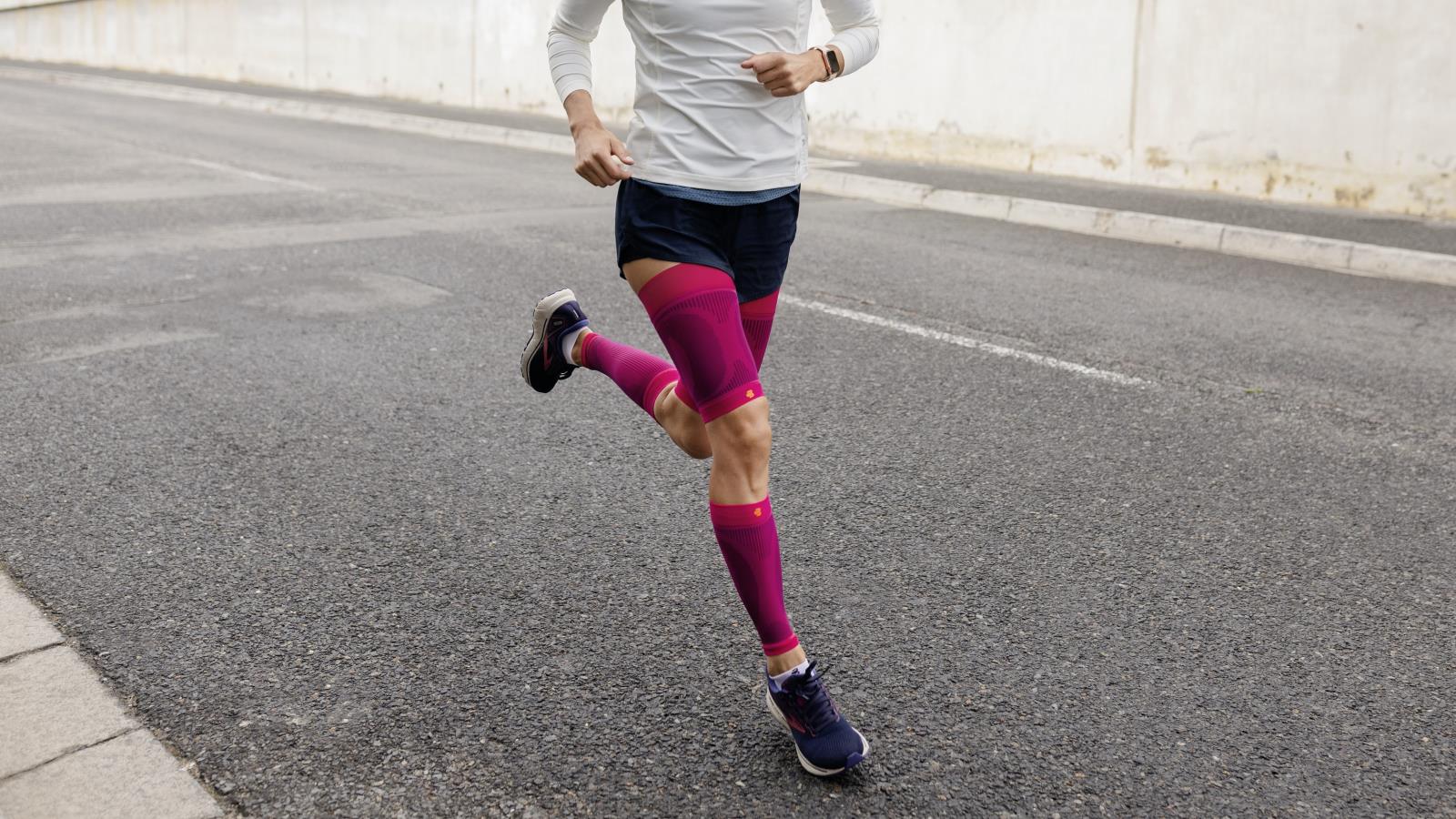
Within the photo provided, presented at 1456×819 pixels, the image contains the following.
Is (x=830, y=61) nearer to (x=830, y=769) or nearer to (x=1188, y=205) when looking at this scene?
(x=830, y=769)

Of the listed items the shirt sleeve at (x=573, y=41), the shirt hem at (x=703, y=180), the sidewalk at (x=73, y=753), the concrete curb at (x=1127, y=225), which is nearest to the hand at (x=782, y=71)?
the shirt hem at (x=703, y=180)

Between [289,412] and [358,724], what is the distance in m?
2.41

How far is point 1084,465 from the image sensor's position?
455 cm

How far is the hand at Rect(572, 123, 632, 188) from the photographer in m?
2.66

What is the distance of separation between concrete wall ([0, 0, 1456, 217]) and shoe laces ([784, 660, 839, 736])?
924cm

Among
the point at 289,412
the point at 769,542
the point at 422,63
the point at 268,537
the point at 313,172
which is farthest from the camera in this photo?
the point at 422,63

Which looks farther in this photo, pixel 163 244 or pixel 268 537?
pixel 163 244

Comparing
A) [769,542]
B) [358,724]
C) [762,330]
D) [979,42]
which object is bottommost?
[358,724]

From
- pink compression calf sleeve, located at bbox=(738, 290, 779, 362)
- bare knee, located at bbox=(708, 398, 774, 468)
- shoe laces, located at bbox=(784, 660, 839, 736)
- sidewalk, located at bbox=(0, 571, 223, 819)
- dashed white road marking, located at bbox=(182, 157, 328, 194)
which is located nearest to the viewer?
sidewalk, located at bbox=(0, 571, 223, 819)

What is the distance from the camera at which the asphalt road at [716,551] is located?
270 cm

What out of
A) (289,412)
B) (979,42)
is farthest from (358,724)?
(979,42)

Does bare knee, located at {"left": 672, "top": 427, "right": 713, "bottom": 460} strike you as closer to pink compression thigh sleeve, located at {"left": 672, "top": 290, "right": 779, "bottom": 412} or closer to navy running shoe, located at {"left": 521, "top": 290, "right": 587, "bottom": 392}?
pink compression thigh sleeve, located at {"left": 672, "top": 290, "right": 779, "bottom": 412}

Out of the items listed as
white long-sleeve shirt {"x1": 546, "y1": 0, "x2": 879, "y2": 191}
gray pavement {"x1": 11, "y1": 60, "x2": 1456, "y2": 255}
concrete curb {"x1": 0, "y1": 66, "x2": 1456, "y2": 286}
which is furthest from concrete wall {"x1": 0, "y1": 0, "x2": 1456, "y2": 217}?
white long-sleeve shirt {"x1": 546, "y1": 0, "x2": 879, "y2": 191}

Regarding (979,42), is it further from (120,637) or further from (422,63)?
(120,637)
